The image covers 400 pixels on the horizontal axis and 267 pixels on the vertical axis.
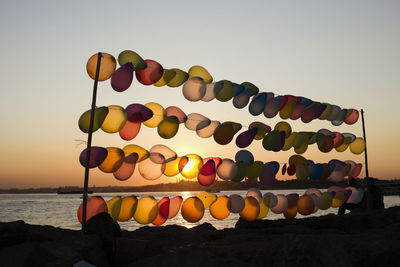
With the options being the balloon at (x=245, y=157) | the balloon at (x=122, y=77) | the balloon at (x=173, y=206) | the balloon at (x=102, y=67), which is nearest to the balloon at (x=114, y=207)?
the balloon at (x=173, y=206)

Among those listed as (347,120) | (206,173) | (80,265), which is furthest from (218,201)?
(347,120)

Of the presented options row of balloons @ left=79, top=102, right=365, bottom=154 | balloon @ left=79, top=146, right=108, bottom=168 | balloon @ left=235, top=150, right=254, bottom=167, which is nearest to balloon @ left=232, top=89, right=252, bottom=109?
row of balloons @ left=79, top=102, right=365, bottom=154

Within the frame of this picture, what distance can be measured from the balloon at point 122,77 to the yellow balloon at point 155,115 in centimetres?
47

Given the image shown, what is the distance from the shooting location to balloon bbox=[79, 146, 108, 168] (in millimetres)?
4332

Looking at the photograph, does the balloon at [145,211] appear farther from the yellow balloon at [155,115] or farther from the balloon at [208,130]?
the balloon at [208,130]

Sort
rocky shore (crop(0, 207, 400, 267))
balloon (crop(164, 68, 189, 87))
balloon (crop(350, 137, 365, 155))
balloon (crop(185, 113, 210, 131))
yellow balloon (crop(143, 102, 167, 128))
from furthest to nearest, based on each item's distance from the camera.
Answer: balloon (crop(350, 137, 365, 155)) < balloon (crop(185, 113, 210, 131)) < balloon (crop(164, 68, 189, 87)) < yellow balloon (crop(143, 102, 167, 128)) < rocky shore (crop(0, 207, 400, 267))

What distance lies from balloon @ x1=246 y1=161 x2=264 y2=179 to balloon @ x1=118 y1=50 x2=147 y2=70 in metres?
2.11

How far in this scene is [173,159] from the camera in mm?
5039

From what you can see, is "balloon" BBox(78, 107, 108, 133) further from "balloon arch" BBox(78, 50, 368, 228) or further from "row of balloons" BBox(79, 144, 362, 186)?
"row of balloons" BBox(79, 144, 362, 186)

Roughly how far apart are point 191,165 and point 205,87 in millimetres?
1098

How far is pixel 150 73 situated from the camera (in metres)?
4.91

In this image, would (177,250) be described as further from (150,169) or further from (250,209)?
(250,209)

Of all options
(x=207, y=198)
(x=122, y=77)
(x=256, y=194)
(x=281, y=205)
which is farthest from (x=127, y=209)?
(x=281, y=205)

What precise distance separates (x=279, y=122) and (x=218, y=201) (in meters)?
1.70
